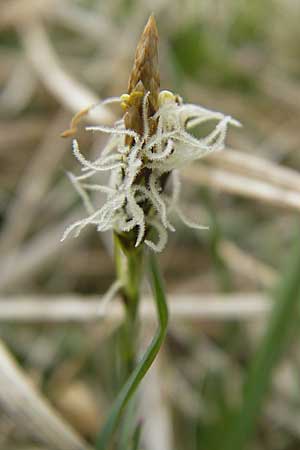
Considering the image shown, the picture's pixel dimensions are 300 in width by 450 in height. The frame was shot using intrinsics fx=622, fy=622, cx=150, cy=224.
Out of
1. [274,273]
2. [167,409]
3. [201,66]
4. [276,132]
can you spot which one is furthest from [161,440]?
[201,66]

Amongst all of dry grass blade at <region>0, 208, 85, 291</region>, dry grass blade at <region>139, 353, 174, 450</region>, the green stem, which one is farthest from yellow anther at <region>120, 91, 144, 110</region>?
dry grass blade at <region>0, 208, 85, 291</region>

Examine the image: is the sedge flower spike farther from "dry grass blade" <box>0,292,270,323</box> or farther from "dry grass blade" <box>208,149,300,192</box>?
"dry grass blade" <box>0,292,270,323</box>

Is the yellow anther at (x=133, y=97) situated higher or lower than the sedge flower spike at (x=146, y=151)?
higher

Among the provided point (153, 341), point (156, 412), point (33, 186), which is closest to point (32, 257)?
point (33, 186)

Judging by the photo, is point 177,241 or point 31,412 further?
point 177,241

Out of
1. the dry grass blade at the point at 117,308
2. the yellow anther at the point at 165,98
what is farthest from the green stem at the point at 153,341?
the dry grass blade at the point at 117,308

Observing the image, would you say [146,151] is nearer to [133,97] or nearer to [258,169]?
[133,97]

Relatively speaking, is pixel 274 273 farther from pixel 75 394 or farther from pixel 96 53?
pixel 96 53

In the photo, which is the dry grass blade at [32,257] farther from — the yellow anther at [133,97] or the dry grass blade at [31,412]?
the yellow anther at [133,97]
